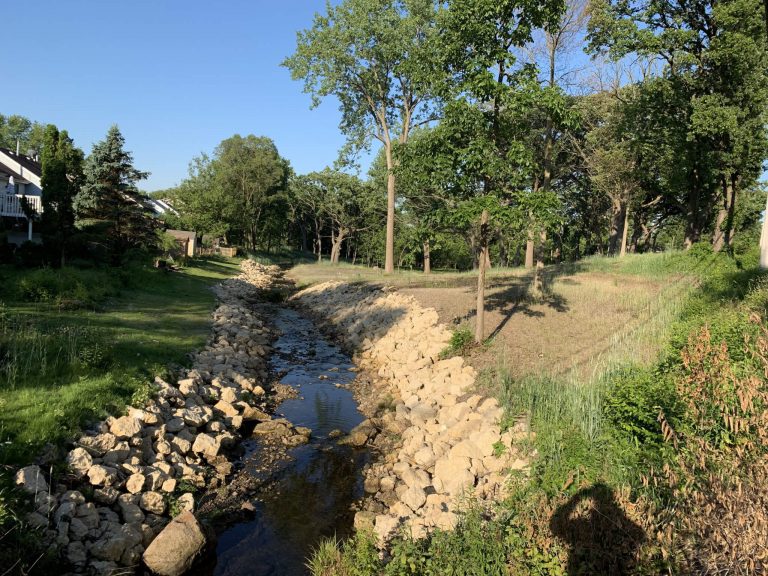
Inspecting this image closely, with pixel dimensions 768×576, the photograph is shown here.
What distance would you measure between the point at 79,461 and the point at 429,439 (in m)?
5.90

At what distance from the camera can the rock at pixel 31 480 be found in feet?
19.4

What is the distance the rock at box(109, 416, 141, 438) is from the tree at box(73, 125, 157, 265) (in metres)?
18.2

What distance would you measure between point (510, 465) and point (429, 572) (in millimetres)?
2674

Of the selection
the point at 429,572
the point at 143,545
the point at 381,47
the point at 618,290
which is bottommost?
the point at 143,545

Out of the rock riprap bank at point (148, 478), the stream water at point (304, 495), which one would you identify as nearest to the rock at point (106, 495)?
the rock riprap bank at point (148, 478)

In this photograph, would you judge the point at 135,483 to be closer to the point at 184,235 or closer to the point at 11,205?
the point at 11,205

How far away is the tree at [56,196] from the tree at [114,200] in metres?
2.10

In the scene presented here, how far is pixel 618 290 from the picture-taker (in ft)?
61.0

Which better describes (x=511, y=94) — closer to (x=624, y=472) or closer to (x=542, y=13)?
(x=542, y=13)

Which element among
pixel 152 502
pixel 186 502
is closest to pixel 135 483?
pixel 152 502

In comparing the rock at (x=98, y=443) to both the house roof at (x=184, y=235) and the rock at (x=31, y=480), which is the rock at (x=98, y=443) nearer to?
the rock at (x=31, y=480)

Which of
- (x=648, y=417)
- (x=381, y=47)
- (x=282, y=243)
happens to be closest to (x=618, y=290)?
(x=648, y=417)

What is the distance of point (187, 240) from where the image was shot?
1620 inches

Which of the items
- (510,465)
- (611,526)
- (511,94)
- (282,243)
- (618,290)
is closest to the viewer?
(611,526)
